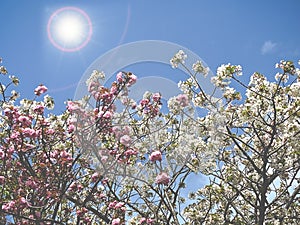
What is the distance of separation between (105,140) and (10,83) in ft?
7.05

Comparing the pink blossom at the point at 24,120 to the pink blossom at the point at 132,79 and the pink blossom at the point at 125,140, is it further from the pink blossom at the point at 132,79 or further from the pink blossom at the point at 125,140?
the pink blossom at the point at 132,79

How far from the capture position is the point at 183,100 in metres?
6.54

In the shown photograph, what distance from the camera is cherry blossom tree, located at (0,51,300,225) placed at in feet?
19.3

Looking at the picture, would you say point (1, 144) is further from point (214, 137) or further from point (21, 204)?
point (214, 137)

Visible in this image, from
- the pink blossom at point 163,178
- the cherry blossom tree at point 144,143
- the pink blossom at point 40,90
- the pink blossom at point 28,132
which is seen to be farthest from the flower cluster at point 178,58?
the pink blossom at point 28,132

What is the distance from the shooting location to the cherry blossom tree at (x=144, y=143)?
5879mm

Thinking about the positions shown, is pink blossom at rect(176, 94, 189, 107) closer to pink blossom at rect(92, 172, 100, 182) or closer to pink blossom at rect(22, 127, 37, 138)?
pink blossom at rect(92, 172, 100, 182)

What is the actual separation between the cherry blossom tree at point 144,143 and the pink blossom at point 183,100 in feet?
0.06

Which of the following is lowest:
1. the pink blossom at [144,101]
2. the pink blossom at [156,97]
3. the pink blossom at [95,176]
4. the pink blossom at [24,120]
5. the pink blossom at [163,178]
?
the pink blossom at [163,178]

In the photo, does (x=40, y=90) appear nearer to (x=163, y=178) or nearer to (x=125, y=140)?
(x=125, y=140)

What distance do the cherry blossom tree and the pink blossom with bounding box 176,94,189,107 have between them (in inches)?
0.7

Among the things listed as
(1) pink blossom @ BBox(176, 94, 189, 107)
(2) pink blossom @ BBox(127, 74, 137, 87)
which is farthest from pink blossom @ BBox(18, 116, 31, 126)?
(1) pink blossom @ BBox(176, 94, 189, 107)

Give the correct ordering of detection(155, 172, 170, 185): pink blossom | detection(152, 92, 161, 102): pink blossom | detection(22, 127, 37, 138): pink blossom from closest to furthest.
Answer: detection(155, 172, 170, 185): pink blossom < detection(22, 127, 37, 138): pink blossom < detection(152, 92, 161, 102): pink blossom

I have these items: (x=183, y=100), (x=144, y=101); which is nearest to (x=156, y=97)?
(x=144, y=101)
